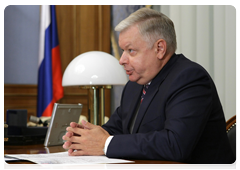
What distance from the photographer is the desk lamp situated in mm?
2090

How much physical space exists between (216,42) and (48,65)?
2.47m

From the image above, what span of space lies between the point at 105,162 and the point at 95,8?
3978 millimetres

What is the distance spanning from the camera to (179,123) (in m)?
1.27

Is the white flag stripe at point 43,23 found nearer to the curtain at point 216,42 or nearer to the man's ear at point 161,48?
the curtain at point 216,42

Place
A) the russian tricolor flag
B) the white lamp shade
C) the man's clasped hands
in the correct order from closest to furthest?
the man's clasped hands, the white lamp shade, the russian tricolor flag

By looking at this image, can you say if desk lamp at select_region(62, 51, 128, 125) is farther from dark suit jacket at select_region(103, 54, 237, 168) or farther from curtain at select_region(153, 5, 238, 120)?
curtain at select_region(153, 5, 238, 120)

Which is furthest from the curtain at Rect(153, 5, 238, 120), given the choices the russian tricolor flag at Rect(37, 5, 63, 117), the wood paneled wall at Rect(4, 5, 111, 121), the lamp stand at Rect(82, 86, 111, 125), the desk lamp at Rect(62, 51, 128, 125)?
the russian tricolor flag at Rect(37, 5, 63, 117)


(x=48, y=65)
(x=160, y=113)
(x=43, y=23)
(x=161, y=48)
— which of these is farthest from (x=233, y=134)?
(x=43, y=23)

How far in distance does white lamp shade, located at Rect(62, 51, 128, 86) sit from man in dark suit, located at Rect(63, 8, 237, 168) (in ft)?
0.93

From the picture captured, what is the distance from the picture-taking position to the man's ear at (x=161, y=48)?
1.62 m

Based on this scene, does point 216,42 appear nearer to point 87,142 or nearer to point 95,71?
point 95,71

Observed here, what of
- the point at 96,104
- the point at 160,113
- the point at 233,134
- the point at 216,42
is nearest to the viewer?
the point at 160,113

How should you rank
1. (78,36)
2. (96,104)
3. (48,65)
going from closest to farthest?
(96,104) < (48,65) < (78,36)

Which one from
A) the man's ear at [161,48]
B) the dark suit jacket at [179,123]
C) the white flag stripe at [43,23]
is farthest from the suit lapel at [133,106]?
the white flag stripe at [43,23]
